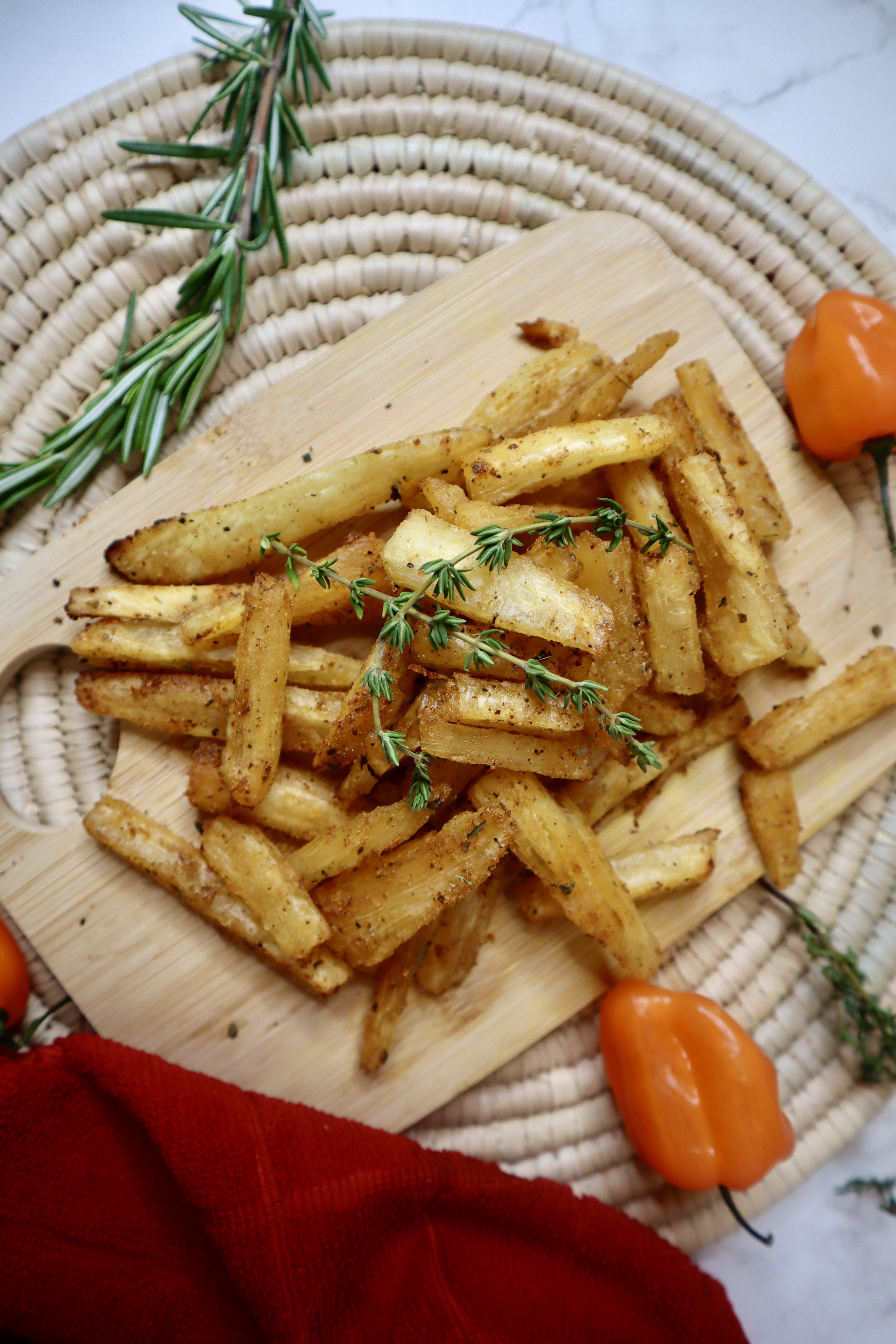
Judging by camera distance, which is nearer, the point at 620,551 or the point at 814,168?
the point at 620,551

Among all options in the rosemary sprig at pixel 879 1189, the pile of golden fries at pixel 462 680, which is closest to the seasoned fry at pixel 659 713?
the pile of golden fries at pixel 462 680

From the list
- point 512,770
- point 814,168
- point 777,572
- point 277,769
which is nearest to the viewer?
point 512,770

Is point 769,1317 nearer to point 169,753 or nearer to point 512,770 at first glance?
point 512,770

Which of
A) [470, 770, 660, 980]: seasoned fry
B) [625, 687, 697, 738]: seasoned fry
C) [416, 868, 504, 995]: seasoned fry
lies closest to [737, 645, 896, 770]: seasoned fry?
[625, 687, 697, 738]: seasoned fry

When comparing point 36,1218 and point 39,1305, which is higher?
point 36,1218

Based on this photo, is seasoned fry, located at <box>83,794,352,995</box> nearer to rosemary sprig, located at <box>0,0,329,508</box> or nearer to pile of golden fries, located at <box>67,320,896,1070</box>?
pile of golden fries, located at <box>67,320,896,1070</box>

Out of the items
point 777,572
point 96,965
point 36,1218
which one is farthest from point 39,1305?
point 777,572
